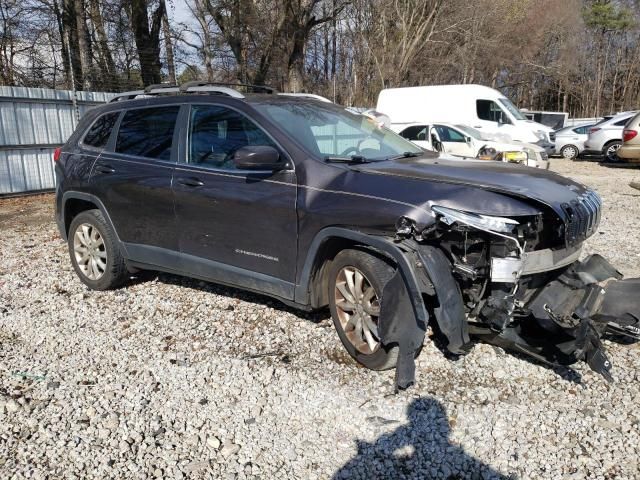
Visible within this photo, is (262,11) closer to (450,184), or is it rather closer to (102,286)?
(102,286)

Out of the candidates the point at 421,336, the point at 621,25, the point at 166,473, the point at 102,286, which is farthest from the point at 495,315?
the point at 621,25

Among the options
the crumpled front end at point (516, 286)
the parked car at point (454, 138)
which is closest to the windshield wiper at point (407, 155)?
the crumpled front end at point (516, 286)

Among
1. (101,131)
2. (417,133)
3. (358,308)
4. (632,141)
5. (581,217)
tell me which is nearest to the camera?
(581,217)

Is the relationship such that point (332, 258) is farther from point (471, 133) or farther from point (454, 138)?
point (471, 133)

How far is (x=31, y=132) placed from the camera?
11.3 metres

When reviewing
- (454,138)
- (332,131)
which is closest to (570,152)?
(454,138)

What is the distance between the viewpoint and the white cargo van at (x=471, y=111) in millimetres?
17422

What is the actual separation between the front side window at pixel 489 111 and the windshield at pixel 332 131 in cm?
1383

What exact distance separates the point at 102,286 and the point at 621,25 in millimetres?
47920

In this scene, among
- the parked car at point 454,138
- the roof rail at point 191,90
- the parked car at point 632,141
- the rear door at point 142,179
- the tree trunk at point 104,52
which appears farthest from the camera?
the parked car at point 632,141

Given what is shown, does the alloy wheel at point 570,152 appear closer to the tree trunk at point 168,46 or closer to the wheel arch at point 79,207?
the tree trunk at point 168,46

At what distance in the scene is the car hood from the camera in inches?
127

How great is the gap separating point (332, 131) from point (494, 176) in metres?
1.40

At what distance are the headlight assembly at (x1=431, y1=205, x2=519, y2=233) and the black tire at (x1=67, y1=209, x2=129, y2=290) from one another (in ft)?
10.9
